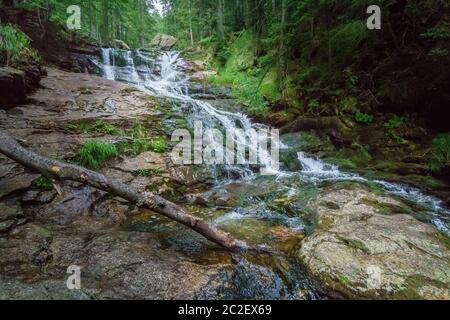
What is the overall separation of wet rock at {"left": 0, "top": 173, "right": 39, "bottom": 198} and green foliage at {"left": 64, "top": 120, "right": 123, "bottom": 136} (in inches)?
83.5

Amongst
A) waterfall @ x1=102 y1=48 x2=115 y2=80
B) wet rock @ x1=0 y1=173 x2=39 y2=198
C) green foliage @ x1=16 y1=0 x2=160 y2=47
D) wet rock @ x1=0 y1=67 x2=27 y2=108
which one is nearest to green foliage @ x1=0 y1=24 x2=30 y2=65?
wet rock @ x1=0 y1=67 x2=27 y2=108

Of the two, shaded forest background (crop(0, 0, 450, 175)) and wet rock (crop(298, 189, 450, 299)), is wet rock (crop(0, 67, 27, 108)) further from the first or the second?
wet rock (crop(298, 189, 450, 299))

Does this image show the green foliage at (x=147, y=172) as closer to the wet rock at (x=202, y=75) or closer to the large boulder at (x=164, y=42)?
the wet rock at (x=202, y=75)

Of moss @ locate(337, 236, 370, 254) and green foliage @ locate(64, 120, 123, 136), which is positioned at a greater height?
green foliage @ locate(64, 120, 123, 136)

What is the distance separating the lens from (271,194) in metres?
6.43

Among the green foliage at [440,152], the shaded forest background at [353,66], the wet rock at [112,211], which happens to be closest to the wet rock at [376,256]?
the green foliage at [440,152]

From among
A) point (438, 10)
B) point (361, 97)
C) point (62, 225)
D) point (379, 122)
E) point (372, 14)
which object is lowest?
point (62, 225)

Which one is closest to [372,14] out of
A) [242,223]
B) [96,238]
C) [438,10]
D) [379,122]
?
[438,10]

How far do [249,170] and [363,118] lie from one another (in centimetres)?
402

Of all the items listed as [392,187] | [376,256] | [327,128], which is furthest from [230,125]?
[376,256]

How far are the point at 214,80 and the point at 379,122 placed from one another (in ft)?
31.1

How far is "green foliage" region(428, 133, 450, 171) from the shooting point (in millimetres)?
6875

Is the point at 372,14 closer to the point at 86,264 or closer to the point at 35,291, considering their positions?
the point at 86,264

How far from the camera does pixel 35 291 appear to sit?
295cm
